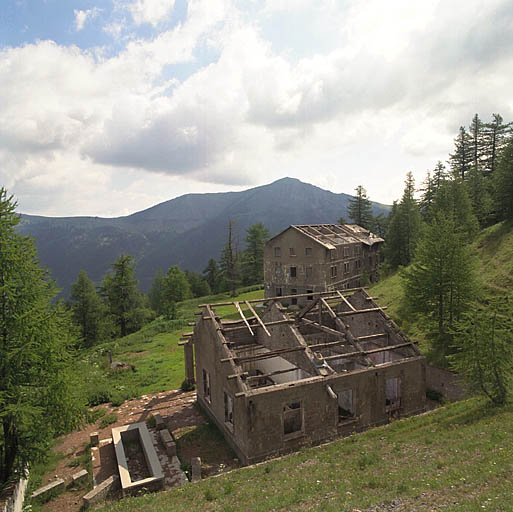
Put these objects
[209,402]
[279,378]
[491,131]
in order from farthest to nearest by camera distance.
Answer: [491,131] < [279,378] < [209,402]

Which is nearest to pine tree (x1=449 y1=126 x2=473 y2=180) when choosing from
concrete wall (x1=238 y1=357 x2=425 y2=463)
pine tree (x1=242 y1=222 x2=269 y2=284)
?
pine tree (x1=242 y1=222 x2=269 y2=284)

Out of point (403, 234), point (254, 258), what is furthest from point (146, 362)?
point (254, 258)

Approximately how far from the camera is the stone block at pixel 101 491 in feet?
41.4

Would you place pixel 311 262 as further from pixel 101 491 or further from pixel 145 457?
pixel 101 491

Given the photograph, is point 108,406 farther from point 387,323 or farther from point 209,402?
point 387,323

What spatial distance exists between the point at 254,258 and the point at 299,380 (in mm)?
69856

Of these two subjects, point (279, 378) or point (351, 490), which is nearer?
point (351, 490)

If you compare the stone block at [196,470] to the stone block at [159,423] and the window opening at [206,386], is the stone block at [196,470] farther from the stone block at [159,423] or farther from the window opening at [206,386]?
the window opening at [206,386]

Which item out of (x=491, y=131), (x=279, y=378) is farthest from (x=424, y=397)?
(x=491, y=131)

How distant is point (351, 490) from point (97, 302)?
1907 inches

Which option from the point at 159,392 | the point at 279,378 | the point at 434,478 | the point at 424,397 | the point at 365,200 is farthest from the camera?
the point at 365,200

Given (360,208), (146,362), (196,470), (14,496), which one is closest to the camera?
(14,496)

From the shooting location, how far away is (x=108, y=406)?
74.0 ft

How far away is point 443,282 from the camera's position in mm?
22188
